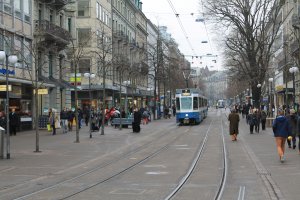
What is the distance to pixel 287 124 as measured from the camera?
17094mm

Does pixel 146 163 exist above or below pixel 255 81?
below

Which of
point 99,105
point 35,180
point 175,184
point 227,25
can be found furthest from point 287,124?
point 99,105

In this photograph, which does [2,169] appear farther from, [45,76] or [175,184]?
[45,76]

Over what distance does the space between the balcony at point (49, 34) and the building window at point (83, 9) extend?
1872cm

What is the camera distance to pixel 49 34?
131 ft

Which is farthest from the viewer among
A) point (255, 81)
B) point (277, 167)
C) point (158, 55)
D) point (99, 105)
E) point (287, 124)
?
point (158, 55)

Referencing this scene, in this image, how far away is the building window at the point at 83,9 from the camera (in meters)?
61.6

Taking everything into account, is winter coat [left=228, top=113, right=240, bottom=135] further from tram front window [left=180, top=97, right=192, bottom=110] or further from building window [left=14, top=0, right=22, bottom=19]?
tram front window [left=180, top=97, right=192, bottom=110]

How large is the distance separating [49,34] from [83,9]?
22.7 meters

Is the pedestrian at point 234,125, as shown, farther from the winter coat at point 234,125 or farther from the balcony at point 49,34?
the balcony at point 49,34

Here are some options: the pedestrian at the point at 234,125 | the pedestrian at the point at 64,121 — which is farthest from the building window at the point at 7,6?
the pedestrian at the point at 234,125

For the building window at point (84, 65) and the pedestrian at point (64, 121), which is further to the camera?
the building window at point (84, 65)

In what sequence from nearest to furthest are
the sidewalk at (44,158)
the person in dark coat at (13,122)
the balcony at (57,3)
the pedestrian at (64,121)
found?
the sidewalk at (44,158), the person in dark coat at (13,122), the pedestrian at (64,121), the balcony at (57,3)

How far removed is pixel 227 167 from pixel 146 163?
300 cm
